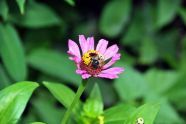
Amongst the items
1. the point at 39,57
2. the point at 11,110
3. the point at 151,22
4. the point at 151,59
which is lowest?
the point at 11,110

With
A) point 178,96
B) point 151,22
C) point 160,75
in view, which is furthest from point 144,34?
point 178,96

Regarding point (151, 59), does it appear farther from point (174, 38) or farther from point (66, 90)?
point (66, 90)

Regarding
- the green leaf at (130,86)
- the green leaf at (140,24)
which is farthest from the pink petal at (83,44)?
the green leaf at (140,24)

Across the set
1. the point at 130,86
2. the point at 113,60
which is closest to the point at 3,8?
the point at 113,60

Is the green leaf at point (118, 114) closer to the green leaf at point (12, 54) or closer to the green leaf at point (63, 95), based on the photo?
the green leaf at point (63, 95)

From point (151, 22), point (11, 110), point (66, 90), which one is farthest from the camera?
point (151, 22)

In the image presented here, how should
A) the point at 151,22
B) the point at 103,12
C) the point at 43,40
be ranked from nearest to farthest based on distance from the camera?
the point at 43,40 → the point at 103,12 → the point at 151,22

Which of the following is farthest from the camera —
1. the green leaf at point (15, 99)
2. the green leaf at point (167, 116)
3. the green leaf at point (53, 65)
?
the green leaf at point (167, 116)
